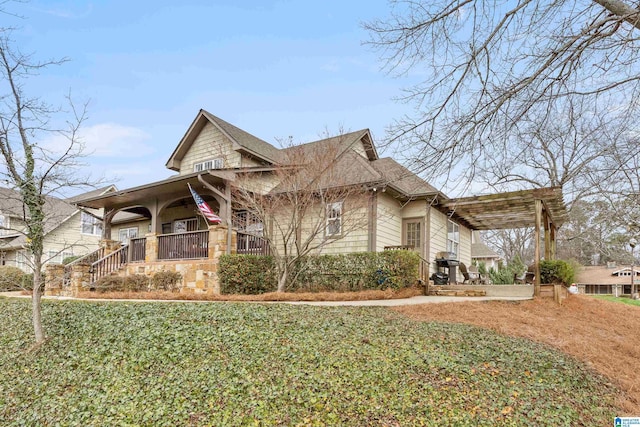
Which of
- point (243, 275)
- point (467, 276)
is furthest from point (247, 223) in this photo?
point (467, 276)

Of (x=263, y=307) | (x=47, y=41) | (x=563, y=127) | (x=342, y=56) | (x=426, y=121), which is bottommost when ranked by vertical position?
(x=263, y=307)

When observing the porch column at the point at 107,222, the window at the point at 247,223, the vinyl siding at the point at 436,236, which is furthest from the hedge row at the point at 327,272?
the porch column at the point at 107,222

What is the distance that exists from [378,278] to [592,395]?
6742mm

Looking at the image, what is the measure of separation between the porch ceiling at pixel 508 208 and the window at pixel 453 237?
0.39 m

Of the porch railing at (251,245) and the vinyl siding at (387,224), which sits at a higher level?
the vinyl siding at (387,224)

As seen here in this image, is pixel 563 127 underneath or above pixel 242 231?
above

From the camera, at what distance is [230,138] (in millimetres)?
15633

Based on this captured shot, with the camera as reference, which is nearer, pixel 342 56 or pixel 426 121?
pixel 426 121

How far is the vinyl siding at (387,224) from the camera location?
503 inches

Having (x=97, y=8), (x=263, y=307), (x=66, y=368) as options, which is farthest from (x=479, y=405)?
(x=97, y=8)

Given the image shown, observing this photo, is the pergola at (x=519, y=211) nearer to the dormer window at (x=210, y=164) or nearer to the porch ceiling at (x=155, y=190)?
the porch ceiling at (x=155, y=190)

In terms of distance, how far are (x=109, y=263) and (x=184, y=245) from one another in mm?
4012

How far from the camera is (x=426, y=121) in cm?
514

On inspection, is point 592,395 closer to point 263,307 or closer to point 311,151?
point 263,307
